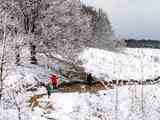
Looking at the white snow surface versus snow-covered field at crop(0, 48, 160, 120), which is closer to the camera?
snow-covered field at crop(0, 48, 160, 120)

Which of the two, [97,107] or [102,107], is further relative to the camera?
[97,107]

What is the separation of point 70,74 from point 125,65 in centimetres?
1460

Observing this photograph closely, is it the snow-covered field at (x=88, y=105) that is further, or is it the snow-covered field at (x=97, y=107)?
the snow-covered field at (x=97, y=107)

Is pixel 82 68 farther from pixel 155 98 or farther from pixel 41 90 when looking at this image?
pixel 155 98

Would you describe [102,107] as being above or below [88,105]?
above

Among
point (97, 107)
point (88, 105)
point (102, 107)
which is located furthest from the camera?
point (88, 105)

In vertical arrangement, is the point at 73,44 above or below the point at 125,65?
above

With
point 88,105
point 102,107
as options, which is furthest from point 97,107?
point 88,105

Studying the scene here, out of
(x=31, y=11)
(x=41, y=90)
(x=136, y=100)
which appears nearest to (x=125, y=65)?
(x=31, y=11)

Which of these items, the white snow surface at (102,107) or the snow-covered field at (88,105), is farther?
the white snow surface at (102,107)

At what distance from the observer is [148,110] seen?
22.5 meters

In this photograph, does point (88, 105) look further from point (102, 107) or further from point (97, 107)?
point (102, 107)

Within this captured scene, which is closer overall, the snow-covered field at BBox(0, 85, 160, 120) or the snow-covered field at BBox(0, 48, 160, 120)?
the snow-covered field at BBox(0, 48, 160, 120)

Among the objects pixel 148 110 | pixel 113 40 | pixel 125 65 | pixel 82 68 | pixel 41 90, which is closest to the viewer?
pixel 148 110
